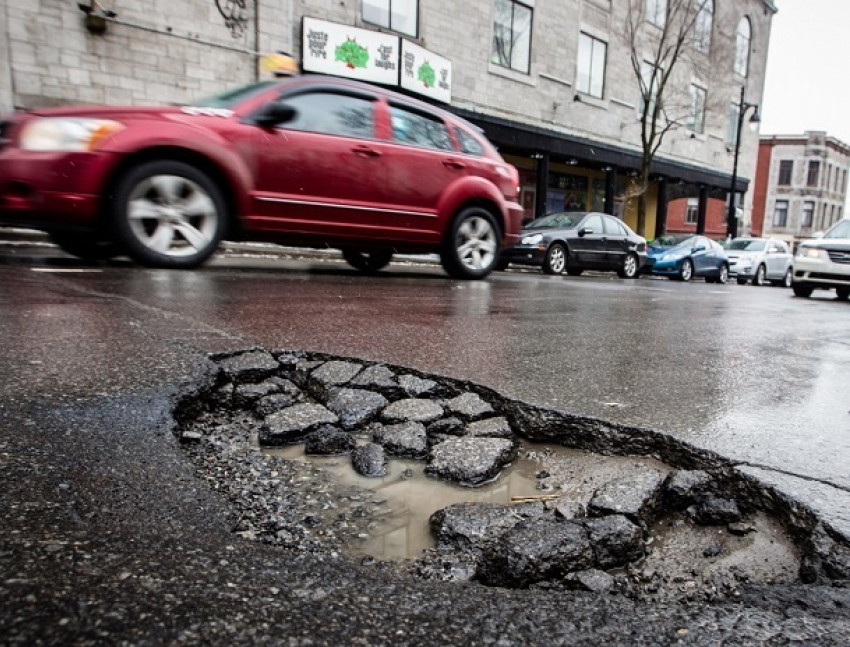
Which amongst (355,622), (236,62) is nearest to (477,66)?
(236,62)

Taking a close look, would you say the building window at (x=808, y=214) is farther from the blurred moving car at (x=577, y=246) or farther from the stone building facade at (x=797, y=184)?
the blurred moving car at (x=577, y=246)

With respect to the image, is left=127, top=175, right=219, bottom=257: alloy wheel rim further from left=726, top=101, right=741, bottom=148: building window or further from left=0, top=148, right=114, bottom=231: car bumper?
left=726, top=101, right=741, bottom=148: building window

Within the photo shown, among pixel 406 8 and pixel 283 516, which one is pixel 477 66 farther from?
pixel 283 516

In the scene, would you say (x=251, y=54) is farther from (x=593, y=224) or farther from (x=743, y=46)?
(x=743, y=46)

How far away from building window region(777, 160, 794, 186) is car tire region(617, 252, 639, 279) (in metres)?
50.5

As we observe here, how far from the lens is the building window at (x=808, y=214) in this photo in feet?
179

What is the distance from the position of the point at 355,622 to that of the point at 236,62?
13274 mm

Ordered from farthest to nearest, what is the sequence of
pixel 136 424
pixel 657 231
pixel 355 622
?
pixel 657 231
pixel 136 424
pixel 355 622

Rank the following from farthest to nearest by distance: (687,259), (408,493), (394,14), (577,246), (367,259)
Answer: (687,259) → (394,14) → (577,246) → (367,259) → (408,493)

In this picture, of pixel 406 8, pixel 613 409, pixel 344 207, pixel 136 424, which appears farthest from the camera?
pixel 406 8

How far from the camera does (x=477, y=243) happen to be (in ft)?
22.1

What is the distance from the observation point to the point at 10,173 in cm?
433

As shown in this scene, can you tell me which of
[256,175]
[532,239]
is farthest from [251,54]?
[256,175]

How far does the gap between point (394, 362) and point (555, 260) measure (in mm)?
10155
